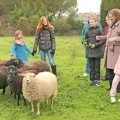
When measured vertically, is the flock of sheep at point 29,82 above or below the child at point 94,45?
below

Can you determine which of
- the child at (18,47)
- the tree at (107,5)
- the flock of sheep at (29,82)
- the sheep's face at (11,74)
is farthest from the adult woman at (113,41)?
the tree at (107,5)

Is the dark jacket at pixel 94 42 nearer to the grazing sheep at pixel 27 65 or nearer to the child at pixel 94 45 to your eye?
the child at pixel 94 45

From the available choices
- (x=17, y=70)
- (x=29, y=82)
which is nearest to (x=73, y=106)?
(x=29, y=82)

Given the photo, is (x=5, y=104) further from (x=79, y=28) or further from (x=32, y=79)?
(x=79, y=28)

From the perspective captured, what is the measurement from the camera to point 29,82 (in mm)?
6730

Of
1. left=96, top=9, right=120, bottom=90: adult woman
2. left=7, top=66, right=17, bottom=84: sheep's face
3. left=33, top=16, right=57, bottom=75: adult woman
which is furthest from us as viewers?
left=33, top=16, right=57, bottom=75: adult woman

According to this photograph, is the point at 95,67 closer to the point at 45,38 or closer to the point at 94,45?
the point at 94,45

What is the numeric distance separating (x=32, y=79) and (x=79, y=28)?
42.9 m

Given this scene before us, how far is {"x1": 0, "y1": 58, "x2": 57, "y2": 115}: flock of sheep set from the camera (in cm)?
684

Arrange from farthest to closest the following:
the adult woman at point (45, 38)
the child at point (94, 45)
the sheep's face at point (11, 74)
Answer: the adult woman at point (45, 38)
the child at point (94, 45)
the sheep's face at point (11, 74)

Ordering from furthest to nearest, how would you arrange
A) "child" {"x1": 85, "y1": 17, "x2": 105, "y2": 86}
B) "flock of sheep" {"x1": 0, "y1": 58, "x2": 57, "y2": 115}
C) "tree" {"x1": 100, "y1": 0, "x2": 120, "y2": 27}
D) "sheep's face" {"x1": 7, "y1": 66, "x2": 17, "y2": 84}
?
"tree" {"x1": 100, "y1": 0, "x2": 120, "y2": 27}
"child" {"x1": 85, "y1": 17, "x2": 105, "y2": 86}
"sheep's face" {"x1": 7, "y1": 66, "x2": 17, "y2": 84}
"flock of sheep" {"x1": 0, "y1": 58, "x2": 57, "y2": 115}

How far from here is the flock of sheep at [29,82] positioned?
6.84 metres

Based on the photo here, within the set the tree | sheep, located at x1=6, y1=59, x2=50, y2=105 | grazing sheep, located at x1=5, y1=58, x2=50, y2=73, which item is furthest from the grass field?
the tree

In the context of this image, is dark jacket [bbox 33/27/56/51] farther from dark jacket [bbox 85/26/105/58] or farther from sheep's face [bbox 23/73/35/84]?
sheep's face [bbox 23/73/35/84]
